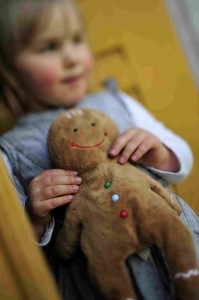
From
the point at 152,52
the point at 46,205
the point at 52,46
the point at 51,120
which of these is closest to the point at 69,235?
the point at 46,205

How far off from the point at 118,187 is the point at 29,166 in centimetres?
16

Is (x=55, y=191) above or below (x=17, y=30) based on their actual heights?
below

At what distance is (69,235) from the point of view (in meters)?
0.40

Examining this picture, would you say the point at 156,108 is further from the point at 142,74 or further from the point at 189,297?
the point at 189,297

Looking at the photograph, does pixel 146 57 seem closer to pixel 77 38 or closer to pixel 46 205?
pixel 77 38

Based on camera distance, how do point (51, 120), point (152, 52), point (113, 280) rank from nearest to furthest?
1. point (113, 280)
2. point (51, 120)
3. point (152, 52)

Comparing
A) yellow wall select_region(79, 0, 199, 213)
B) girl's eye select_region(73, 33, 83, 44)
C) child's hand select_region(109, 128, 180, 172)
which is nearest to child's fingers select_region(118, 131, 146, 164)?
child's hand select_region(109, 128, 180, 172)

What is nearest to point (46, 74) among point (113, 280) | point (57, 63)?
point (57, 63)

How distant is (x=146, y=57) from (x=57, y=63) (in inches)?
7.9

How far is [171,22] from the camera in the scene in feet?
2.38

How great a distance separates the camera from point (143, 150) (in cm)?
46

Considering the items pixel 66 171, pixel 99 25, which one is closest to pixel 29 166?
pixel 66 171

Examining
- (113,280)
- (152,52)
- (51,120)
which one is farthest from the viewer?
(152,52)

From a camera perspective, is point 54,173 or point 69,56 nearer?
point 54,173
